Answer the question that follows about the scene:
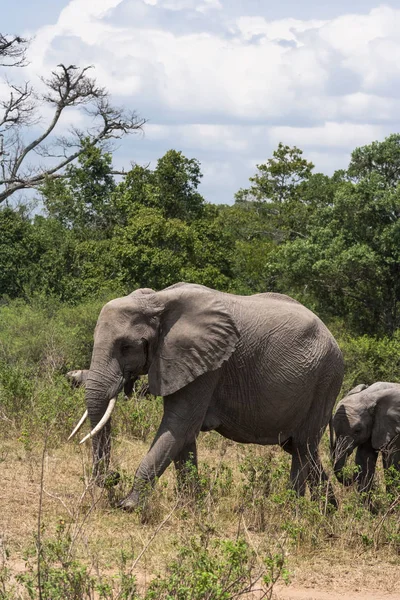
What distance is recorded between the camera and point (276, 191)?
3853 cm

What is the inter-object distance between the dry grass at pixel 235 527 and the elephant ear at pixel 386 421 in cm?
134

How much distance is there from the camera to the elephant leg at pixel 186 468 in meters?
8.33

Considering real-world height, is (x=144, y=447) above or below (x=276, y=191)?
below

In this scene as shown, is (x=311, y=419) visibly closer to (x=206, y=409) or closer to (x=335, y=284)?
(x=206, y=409)

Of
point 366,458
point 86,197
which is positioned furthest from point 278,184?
point 366,458

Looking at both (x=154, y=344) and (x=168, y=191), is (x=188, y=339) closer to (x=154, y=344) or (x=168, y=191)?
(x=154, y=344)

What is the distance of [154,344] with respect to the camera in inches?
348

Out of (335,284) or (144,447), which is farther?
(335,284)

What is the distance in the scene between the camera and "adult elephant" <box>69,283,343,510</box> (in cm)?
865

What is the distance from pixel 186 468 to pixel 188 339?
1115 millimetres

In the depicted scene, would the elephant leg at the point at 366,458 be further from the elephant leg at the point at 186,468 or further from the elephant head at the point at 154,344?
the elephant head at the point at 154,344

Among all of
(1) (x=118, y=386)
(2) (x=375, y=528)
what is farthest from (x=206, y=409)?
(2) (x=375, y=528)

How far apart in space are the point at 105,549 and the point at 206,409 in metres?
1.87

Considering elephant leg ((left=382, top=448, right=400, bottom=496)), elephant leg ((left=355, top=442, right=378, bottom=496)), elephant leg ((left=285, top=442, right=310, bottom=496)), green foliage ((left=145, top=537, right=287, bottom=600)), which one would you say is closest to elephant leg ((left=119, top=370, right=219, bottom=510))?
elephant leg ((left=285, top=442, right=310, bottom=496))
